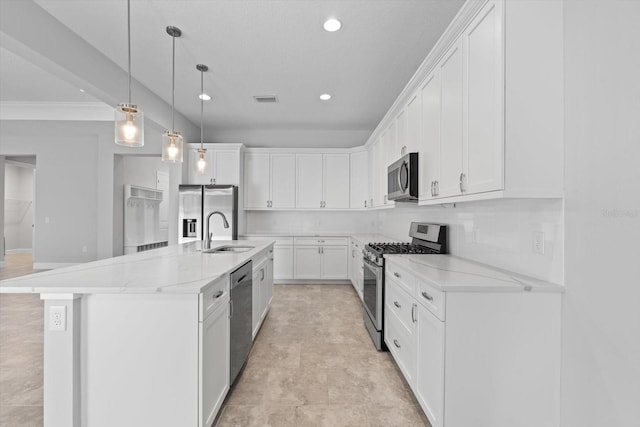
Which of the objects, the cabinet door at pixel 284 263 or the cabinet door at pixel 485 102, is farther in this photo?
the cabinet door at pixel 284 263

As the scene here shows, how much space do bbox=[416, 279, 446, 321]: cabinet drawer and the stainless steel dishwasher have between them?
1231 millimetres

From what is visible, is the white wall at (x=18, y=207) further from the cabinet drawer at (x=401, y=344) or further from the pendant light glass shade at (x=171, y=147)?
the cabinet drawer at (x=401, y=344)

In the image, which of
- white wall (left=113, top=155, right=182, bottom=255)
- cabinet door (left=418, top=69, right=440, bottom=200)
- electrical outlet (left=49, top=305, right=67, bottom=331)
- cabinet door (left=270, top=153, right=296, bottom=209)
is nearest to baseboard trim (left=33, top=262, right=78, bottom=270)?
white wall (left=113, top=155, right=182, bottom=255)

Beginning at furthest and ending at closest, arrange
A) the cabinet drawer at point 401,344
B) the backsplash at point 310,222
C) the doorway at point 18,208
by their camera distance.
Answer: the doorway at point 18,208 < the backsplash at point 310,222 < the cabinet drawer at point 401,344

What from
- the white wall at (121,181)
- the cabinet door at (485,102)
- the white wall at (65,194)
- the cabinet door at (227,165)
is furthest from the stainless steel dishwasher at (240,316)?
the white wall at (65,194)

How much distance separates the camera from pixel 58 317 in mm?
1457

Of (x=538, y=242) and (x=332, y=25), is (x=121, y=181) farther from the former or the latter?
(x=538, y=242)

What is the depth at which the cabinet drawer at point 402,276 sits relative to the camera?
2.03m

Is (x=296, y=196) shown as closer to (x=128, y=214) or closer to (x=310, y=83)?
(x=310, y=83)

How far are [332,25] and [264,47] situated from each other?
760 millimetres

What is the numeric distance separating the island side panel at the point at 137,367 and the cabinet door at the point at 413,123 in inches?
93.3

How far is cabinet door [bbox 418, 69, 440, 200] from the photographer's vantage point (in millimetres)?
2340

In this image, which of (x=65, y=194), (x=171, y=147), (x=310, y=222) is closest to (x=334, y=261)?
(x=310, y=222)

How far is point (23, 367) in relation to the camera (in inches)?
97.7
